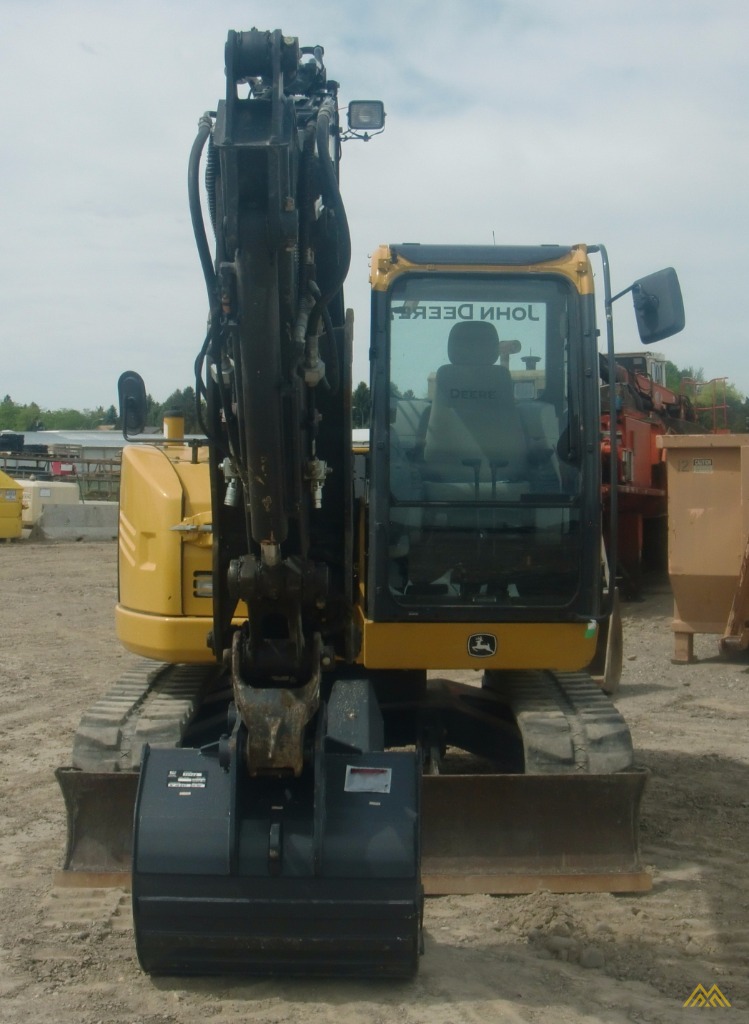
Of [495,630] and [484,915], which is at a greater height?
[495,630]

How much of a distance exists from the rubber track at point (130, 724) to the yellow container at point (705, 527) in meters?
6.33

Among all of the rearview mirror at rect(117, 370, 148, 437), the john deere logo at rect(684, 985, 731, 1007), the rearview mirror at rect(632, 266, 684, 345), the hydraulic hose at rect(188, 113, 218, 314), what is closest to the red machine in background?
the rearview mirror at rect(632, 266, 684, 345)

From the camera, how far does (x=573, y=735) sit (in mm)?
5148

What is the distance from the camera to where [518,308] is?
509cm


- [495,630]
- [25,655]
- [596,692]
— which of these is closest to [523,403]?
[495,630]

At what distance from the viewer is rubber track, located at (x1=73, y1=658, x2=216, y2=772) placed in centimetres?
513

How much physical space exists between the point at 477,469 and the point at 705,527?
647cm

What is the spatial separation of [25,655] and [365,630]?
24.5 feet

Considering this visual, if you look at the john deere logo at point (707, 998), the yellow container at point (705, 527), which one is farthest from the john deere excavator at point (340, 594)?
the yellow container at point (705, 527)

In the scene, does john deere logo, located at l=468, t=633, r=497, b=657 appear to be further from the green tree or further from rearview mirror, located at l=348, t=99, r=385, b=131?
rearview mirror, located at l=348, t=99, r=385, b=131

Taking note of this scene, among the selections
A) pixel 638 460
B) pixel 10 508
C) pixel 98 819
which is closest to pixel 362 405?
pixel 98 819

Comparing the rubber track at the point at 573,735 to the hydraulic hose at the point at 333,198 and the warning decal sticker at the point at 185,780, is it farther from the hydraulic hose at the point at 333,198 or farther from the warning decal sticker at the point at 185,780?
the hydraulic hose at the point at 333,198

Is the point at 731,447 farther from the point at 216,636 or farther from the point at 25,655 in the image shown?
the point at 216,636

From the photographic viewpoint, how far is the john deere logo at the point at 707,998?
3938 millimetres
